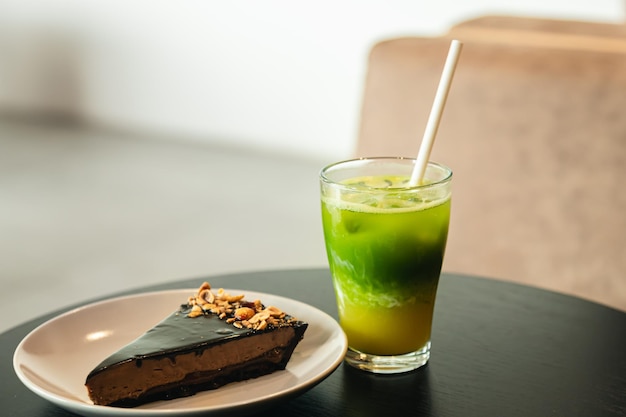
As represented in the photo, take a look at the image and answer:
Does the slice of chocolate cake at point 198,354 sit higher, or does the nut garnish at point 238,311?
the nut garnish at point 238,311

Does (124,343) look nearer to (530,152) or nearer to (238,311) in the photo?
(238,311)

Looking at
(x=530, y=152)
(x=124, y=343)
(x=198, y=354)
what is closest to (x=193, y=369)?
(x=198, y=354)

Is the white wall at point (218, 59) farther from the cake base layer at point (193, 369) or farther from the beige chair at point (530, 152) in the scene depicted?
the cake base layer at point (193, 369)

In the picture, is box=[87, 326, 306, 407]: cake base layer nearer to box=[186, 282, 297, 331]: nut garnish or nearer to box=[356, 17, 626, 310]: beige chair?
box=[186, 282, 297, 331]: nut garnish

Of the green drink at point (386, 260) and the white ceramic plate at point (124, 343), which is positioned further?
the green drink at point (386, 260)

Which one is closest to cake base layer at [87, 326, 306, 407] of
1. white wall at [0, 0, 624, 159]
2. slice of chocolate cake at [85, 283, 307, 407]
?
slice of chocolate cake at [85, 283, 307, 407]

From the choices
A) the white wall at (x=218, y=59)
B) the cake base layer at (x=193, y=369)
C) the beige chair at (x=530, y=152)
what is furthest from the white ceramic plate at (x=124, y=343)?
the white wall at (x=218, y=59)
